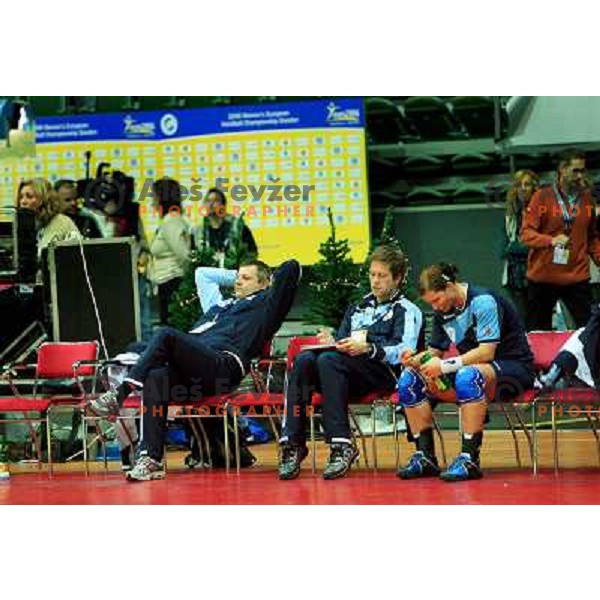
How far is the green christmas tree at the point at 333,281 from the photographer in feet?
29.6

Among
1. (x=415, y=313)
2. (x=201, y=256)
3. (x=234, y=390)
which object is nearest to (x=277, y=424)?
(x=201, y=256)

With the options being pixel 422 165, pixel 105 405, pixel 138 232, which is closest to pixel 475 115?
pixel 422 165

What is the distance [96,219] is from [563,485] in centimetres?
460

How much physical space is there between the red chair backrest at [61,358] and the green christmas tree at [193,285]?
5.69 ft

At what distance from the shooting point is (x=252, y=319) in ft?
22.2

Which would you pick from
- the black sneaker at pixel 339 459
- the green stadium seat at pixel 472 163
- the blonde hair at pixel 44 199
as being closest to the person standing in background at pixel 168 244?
the blonde hair at pixel 44 199

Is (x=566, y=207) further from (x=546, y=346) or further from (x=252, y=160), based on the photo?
(x=252, y=160)

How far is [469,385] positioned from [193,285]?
3.60 m

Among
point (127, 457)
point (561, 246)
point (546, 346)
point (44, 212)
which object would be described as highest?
point (44, 212)

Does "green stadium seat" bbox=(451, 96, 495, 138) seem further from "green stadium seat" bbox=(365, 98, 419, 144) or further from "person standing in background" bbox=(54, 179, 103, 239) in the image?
"person standing in background" bbox=(54, 179, 103, 239)

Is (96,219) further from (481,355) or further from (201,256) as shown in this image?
(481,355)

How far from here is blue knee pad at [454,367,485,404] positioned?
594cm

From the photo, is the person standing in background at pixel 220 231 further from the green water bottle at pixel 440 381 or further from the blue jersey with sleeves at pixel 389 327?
the green water bottle at pixel 440 381

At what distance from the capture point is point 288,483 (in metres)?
6.18
